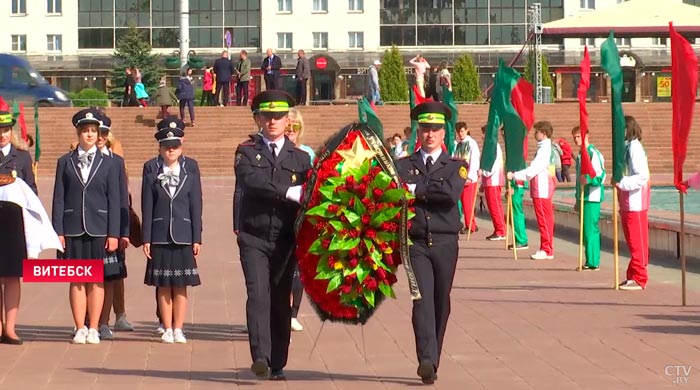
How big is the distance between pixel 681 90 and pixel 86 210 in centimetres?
520

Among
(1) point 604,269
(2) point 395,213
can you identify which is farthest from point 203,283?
(2) point 395,213

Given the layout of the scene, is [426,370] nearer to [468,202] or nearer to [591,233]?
[591,233]

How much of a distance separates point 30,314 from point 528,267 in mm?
6465

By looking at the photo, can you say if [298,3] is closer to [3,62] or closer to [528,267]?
[3,62]

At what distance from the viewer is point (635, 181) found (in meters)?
15.1

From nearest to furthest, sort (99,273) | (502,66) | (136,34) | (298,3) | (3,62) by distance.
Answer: (99,273)
(502,66)
(3,62)
(136,34)
(298,3)

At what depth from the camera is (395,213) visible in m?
9.27

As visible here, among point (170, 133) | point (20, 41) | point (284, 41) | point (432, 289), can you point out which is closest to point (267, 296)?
point (432, 289)

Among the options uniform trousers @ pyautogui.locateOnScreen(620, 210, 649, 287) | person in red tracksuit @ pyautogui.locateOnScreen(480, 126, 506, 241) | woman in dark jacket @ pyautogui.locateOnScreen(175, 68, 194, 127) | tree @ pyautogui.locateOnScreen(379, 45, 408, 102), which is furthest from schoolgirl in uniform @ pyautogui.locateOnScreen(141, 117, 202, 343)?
tree @ pyautogui.locateOnScreen(379, 45, 408, 102)

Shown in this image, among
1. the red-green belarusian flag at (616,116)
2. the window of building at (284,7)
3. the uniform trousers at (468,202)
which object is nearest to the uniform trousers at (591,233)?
the red-green belarusian flag at (616,116)

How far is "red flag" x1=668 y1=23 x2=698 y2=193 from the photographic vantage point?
13.7 meters

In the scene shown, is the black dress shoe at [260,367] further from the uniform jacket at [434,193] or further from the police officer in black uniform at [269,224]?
the uniform jacket at [434,193]

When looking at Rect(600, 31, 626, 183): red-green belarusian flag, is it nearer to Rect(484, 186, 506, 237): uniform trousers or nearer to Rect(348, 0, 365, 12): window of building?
Rect(484, 186, 506, 237): uniform trousers

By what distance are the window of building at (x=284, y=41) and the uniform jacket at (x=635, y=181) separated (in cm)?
7483
